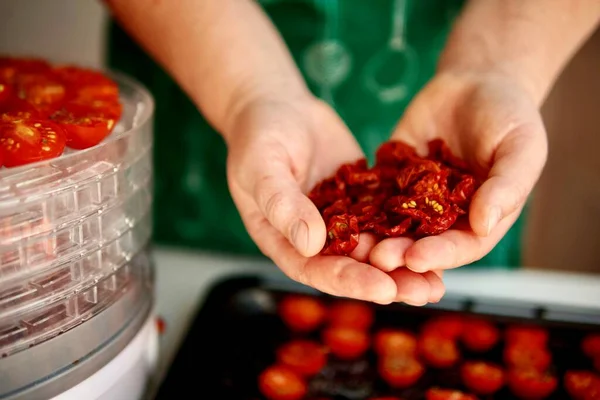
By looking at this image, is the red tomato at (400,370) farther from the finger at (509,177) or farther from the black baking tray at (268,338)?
the finger at (509,177)

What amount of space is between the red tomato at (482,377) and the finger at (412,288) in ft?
0.86

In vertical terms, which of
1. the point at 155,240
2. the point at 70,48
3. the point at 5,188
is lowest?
the point at 155,240

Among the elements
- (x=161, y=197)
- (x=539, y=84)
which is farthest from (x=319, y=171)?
(x=161, y=197)

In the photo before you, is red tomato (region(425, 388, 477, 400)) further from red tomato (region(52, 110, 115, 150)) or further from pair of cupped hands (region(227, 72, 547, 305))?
red tomato (region(52, 110, 115, 150))

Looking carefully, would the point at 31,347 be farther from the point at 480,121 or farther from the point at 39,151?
the point at 480,121

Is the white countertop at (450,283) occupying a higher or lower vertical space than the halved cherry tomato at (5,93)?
lower

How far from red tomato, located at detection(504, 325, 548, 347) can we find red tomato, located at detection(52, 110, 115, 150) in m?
0.63

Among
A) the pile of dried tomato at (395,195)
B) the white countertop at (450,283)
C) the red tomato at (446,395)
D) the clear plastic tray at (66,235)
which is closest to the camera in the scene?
the clear plastic tray at (66,235)

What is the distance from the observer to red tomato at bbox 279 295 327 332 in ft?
3.09

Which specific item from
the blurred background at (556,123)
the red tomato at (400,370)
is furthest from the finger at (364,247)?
the blurred background at (556,123)

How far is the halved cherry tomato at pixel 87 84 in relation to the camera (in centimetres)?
78

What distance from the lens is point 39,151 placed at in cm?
62

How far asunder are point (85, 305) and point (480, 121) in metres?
0.53

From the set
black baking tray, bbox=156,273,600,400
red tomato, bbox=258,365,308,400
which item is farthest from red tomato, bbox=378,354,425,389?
red tomato, bbox=258,365,308,400
